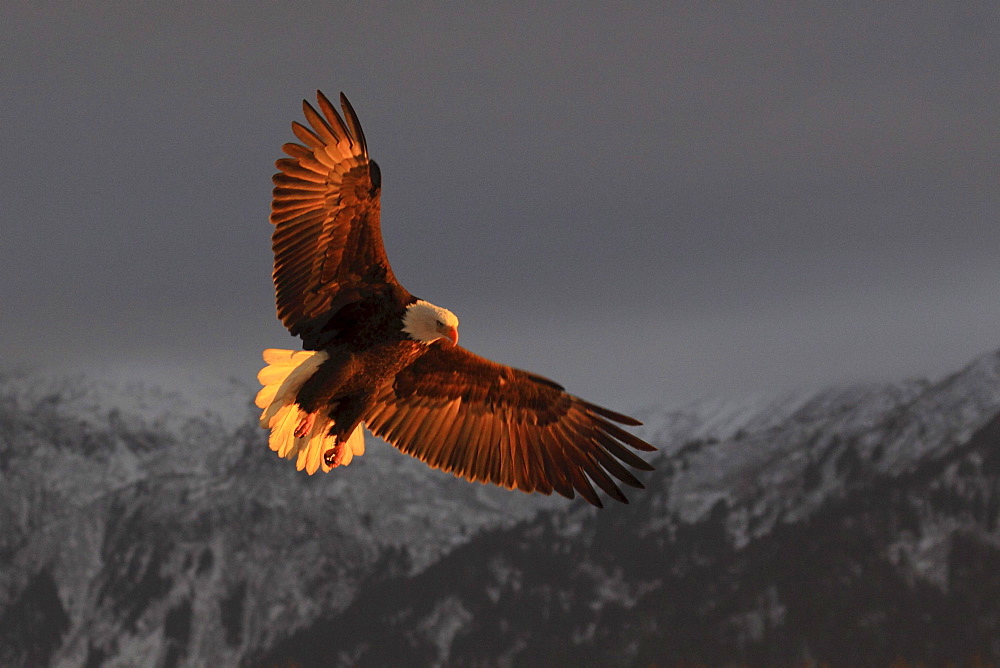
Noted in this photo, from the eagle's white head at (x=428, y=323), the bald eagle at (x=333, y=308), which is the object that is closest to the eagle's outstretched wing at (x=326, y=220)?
the bald eagle at (x=333, y=308)

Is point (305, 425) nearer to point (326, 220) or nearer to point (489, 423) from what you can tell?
point (326, 220)

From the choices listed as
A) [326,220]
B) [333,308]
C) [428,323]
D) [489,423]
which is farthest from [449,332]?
[489,423]

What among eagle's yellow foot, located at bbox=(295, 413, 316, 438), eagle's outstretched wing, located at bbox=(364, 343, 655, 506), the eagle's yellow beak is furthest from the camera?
eagle's outstretched wing, located at bbox=(364, 343, 655, 506)

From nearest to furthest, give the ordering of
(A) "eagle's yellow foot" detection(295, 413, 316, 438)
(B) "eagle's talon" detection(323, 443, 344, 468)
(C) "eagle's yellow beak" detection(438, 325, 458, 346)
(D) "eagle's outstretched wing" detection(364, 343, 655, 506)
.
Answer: (C) "eagle's yellow beak" detection(438, 325, 458, 346) → (B) "eagle's talon" detection(323, 443, 344, 468) → (A) "eagle's yellow foot" detection(295, 413, 316, 438) → (D) "eagle's outstretched wing" detection(364, 343, 655, 506)

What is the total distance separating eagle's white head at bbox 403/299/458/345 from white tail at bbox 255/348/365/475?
41.9 inches

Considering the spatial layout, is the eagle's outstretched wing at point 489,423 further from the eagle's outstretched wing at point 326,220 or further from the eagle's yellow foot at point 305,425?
the eagle's outstretched wing at point 326,220

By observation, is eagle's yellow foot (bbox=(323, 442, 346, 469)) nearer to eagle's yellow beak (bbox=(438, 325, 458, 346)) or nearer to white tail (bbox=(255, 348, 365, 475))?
white tail (bbox=(255, 348, 365, 475))

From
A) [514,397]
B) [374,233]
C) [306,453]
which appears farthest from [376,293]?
[514,397]

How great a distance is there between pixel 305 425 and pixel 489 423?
2.93 m

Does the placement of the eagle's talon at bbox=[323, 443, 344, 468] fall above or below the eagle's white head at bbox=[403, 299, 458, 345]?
below

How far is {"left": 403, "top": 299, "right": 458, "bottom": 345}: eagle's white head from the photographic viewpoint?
14812mm

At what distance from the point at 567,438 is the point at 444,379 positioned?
70.6 inches

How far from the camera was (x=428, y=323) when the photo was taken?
14.9 metres

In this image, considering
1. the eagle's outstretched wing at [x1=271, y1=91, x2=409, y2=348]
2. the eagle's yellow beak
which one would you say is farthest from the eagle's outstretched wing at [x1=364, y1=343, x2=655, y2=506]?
the eagle's outstretched wing at [x1=271, y1=91, x2=409, y2=348]
